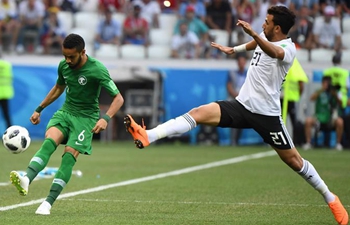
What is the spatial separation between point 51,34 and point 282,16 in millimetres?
16053

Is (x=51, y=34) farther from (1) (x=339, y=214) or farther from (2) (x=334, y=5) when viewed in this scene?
(1) (x=339, y=214)

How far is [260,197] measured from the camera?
36.7ft

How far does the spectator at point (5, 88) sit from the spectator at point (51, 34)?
2868mm

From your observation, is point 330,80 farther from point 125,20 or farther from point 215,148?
point 125,20

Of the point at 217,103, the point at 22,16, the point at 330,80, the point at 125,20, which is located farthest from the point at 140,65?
the point at 217,103

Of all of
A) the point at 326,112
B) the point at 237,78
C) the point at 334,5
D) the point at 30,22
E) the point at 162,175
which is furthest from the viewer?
the point at 334,5

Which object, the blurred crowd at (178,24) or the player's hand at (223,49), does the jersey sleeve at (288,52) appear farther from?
the blurred crowd at (178,24)

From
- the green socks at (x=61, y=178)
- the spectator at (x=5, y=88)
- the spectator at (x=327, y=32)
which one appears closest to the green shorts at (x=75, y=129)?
Answer: the green socks at (x=61, y=178)

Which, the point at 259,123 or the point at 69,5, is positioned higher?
the point at 259,123

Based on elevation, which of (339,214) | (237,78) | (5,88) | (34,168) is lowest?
(5,88)

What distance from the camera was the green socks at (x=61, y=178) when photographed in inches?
352

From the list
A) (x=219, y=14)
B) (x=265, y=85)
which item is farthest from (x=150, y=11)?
(x=265, y=85)

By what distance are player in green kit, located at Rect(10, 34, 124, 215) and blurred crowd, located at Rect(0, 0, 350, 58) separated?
48.5 feet

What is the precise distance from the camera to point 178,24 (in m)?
24.5
